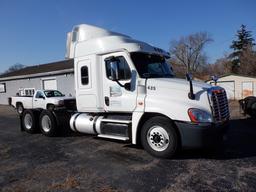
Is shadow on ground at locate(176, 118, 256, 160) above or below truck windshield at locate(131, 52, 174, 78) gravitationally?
below

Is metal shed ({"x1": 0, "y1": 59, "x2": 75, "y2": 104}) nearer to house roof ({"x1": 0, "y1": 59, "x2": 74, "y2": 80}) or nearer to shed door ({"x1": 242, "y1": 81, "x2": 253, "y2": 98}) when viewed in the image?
house roof ({"x1": 0, "y1": 59, "x2": 74, "y2": 80})

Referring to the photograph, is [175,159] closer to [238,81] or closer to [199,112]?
[199,112]

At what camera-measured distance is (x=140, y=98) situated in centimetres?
674

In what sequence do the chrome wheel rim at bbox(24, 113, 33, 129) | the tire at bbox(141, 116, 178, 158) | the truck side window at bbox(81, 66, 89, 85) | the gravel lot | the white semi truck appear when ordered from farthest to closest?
the chrome wheel rim at bbox(24, 113, 33, 129) → the truck side window at bbox(81, 66, 89, 85) → the tire at bbox(141, 116, 178, 158) → the white semi truck → the gravel lot

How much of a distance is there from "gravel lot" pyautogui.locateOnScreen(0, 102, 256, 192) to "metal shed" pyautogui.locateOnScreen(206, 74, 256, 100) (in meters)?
21.7

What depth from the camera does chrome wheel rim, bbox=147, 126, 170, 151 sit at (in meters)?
6.22

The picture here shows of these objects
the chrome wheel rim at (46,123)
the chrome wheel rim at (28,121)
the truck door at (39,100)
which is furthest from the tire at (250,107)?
the truck door at (39,100)

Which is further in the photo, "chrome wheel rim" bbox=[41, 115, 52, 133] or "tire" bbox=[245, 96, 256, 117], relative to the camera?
"tire" bbox=[245, 96, 256, 117]

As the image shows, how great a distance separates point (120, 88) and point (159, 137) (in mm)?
1719

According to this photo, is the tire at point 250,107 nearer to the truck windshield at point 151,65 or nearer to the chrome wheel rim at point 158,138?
the truck windshield at point 151,65

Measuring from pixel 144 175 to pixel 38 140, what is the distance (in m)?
5.07

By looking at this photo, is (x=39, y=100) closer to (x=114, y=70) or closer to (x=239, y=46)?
(x=114, y=70)

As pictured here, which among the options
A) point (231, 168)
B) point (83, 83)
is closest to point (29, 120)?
point (83, 83)

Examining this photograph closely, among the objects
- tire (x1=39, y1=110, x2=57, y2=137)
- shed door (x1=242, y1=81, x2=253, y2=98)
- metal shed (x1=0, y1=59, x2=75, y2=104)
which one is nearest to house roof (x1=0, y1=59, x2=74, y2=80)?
metal shed (x1=0, y1=59, x2=75, y2=104)
